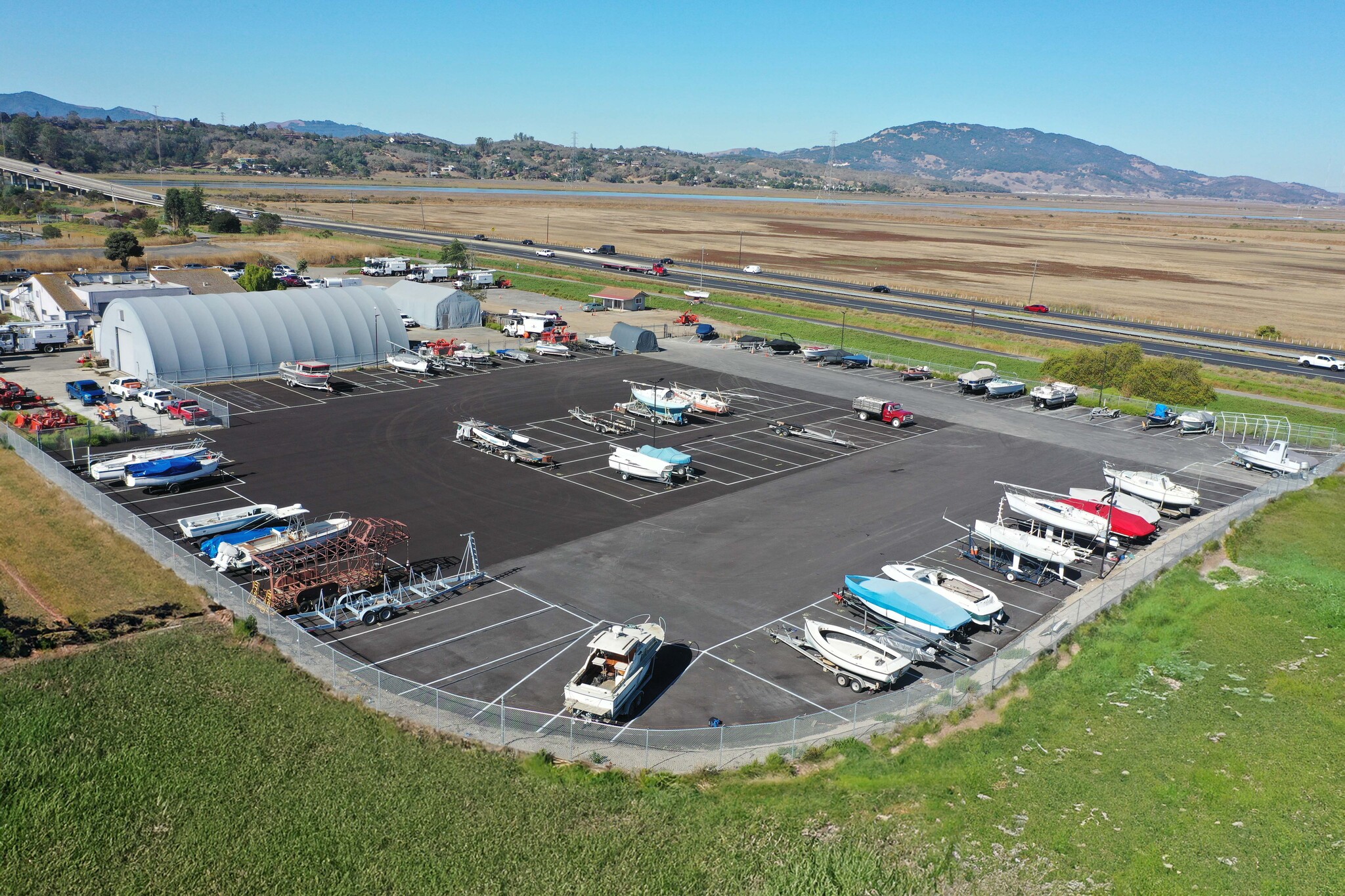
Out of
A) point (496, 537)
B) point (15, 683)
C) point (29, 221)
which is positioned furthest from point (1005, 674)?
point (29, 221)

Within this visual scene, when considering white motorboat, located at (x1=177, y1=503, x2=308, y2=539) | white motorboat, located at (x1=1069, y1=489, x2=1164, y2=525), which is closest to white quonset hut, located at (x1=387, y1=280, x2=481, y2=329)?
white motorboat, located at (x1=177, y1=503, x2=308, y2=539)

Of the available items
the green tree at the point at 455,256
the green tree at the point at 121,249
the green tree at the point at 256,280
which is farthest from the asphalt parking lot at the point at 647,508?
the green tree at the point at 121,249

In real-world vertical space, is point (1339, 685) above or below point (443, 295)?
below

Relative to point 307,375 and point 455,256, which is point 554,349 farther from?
point 455,256

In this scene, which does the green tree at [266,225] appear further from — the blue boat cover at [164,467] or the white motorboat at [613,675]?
the white motorboat at [613,675]

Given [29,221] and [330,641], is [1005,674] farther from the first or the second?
[29,221]
